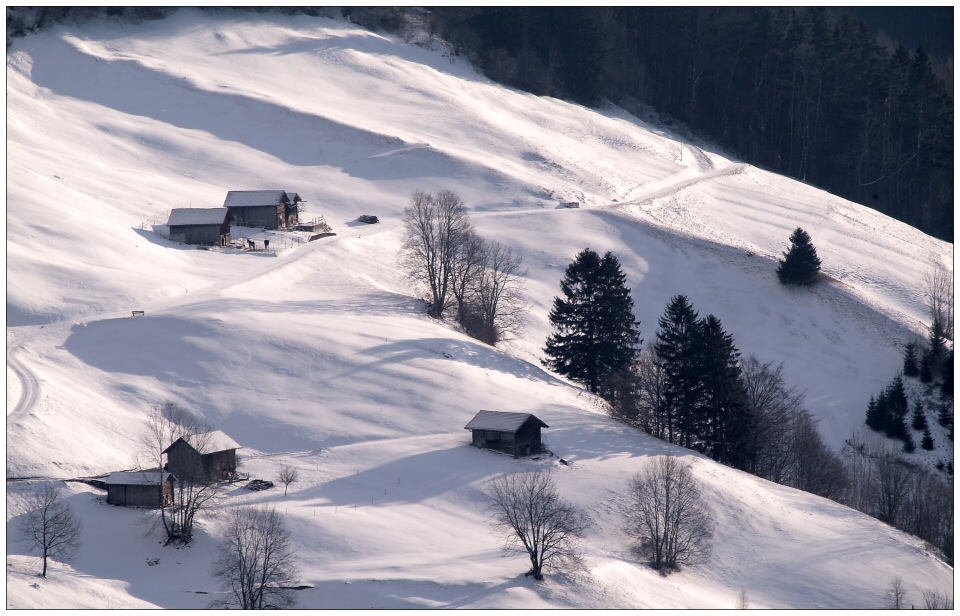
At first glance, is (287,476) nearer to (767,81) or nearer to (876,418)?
(876,418)

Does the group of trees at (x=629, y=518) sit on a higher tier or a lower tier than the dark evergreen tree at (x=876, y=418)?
lower

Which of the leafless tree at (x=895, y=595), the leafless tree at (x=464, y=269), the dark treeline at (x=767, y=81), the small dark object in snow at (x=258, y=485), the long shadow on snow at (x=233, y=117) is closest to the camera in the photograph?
the leafless tree at (x=895, y=595)

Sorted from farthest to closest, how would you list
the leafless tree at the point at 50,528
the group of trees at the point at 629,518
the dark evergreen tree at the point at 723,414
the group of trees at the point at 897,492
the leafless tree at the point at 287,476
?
1. the dark evergreen tree at the point at 723,414
2. the group of trees at the point at 897,492
3. the leafless tree at the point at 287,476
4. the group of trees at the point at 629,518
5. the leafless tree at the point at 50,528

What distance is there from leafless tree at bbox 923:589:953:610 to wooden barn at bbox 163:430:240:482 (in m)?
28.6

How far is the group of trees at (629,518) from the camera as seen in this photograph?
123 ft

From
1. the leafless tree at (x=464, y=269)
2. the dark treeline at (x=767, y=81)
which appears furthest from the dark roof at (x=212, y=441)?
the dark treeline at (x=767, y=81)

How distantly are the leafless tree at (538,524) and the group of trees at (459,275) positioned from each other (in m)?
20.8

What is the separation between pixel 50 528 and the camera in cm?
3538

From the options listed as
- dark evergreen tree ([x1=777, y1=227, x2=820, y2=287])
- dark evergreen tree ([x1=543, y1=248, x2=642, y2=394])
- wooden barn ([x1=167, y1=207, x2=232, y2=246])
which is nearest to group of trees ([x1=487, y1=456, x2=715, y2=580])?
dark evergreen tree ([x1=543, y1=248, x2=642, y2=394])

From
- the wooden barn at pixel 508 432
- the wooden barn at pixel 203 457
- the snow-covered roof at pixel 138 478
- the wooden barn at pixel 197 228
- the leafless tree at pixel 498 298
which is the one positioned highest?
the wooden barn at pixel 197 228

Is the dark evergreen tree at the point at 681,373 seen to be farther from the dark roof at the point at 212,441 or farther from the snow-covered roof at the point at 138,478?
the snow-covered roof at the point at 138,478

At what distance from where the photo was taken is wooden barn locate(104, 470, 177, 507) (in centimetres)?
3875

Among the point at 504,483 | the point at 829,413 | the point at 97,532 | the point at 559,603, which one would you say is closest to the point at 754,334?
the point at 829,413

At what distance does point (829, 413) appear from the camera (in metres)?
63.8
